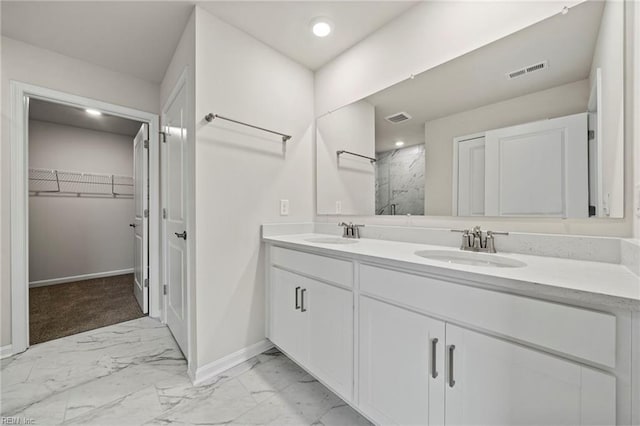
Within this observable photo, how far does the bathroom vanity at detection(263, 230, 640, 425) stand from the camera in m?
0.65

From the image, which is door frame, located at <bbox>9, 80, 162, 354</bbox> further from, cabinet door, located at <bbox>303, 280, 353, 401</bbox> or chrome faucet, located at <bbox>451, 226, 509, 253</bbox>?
chrome faucet, located at <bbox>451, 226, 509, 253</bbox>

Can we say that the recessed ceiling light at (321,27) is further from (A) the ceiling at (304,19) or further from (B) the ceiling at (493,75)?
(B) the ceiling at (493,75)

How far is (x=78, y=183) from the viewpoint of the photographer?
3.78 metres

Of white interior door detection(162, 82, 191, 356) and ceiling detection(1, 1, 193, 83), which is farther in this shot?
white interior door detection(162, 82, 191, 356)

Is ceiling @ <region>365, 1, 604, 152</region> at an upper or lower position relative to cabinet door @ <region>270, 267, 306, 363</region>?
upper

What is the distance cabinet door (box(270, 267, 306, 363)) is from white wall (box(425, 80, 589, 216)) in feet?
3.17

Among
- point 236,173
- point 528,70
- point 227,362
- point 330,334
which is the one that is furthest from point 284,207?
point 528,70

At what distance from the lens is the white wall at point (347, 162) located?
1.88 m

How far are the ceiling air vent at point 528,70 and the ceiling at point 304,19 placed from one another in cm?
77

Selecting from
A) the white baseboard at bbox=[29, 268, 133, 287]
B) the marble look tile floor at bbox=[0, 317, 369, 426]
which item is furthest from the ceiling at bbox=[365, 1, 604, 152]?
the white baseboard at bbox=[29, 268, 133, 287]

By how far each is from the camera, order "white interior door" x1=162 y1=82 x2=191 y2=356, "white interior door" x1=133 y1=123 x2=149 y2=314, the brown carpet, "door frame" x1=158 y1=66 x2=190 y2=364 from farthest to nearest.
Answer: "white interior door" x1=133 y1=123 x2=149 y2=314, the brown carpet, "white interior door" x1=162 y1=82 x2=191 y2=356, "door frame" x1=158 y1=66 x2=190 y2=364

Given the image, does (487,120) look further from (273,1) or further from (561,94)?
(273,1)

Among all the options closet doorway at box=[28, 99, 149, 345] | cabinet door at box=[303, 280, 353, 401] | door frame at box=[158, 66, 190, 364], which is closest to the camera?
cabinet door at box=[303, 280, 353, 401]

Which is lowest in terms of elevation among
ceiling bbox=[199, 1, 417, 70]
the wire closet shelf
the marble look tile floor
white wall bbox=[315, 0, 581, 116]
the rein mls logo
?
the marble look tile floor
